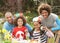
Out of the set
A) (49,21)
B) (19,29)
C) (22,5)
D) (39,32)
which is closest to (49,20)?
(49,21)

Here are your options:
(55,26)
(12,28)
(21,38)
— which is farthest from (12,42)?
(55,26)

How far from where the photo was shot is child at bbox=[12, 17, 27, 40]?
12.5 ft

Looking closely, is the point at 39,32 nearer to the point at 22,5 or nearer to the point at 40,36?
the point at 40,36

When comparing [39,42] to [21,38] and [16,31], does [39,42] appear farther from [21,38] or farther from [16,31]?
[16,31]

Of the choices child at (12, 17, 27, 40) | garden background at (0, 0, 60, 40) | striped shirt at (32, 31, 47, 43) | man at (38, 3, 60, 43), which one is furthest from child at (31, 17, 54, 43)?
garden background at (0, 0, 60, 40)

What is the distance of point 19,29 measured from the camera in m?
3.95

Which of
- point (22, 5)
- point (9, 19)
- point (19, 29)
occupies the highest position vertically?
point (9, 19)

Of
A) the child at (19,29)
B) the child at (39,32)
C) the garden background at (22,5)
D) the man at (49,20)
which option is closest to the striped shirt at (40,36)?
the child at (39,32)

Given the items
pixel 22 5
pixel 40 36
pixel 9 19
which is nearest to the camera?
pixel 40 36

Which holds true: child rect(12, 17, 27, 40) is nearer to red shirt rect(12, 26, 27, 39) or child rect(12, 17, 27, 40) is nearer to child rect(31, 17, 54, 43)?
red shirt rect(12, 26, 27, 39)

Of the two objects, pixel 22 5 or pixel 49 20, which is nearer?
pixel 49 20

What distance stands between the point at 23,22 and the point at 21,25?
81 millimetres

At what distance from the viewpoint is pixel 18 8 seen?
50.5 ft

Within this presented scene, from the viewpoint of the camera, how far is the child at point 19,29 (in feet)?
12.5
